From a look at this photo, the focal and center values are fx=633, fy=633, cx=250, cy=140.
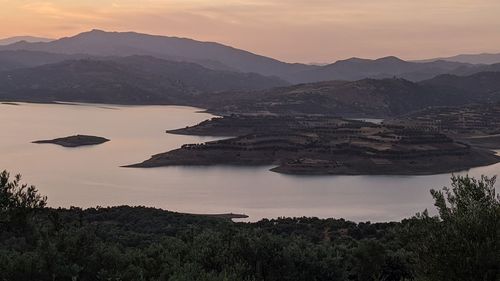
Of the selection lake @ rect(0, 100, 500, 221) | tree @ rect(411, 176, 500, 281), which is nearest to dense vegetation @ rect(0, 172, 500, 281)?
tree @ rect(411, 176, 500, 281)

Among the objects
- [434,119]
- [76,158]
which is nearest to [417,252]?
[76,158]

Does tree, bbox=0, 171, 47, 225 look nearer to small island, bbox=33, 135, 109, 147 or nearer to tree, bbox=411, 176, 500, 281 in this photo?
tree, bbox=411, 176, 500, 281

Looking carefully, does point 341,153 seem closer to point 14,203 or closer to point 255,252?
point 255,252

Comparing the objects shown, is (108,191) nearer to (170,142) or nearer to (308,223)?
(308,223)

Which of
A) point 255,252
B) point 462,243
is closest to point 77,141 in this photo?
point 255,252

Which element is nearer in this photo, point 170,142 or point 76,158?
point 76,158

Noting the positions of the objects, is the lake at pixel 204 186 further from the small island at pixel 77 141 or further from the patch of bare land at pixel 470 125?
the patch of bare land at pixel 470 125

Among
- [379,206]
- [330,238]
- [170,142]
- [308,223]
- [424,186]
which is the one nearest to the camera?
[330,238]
